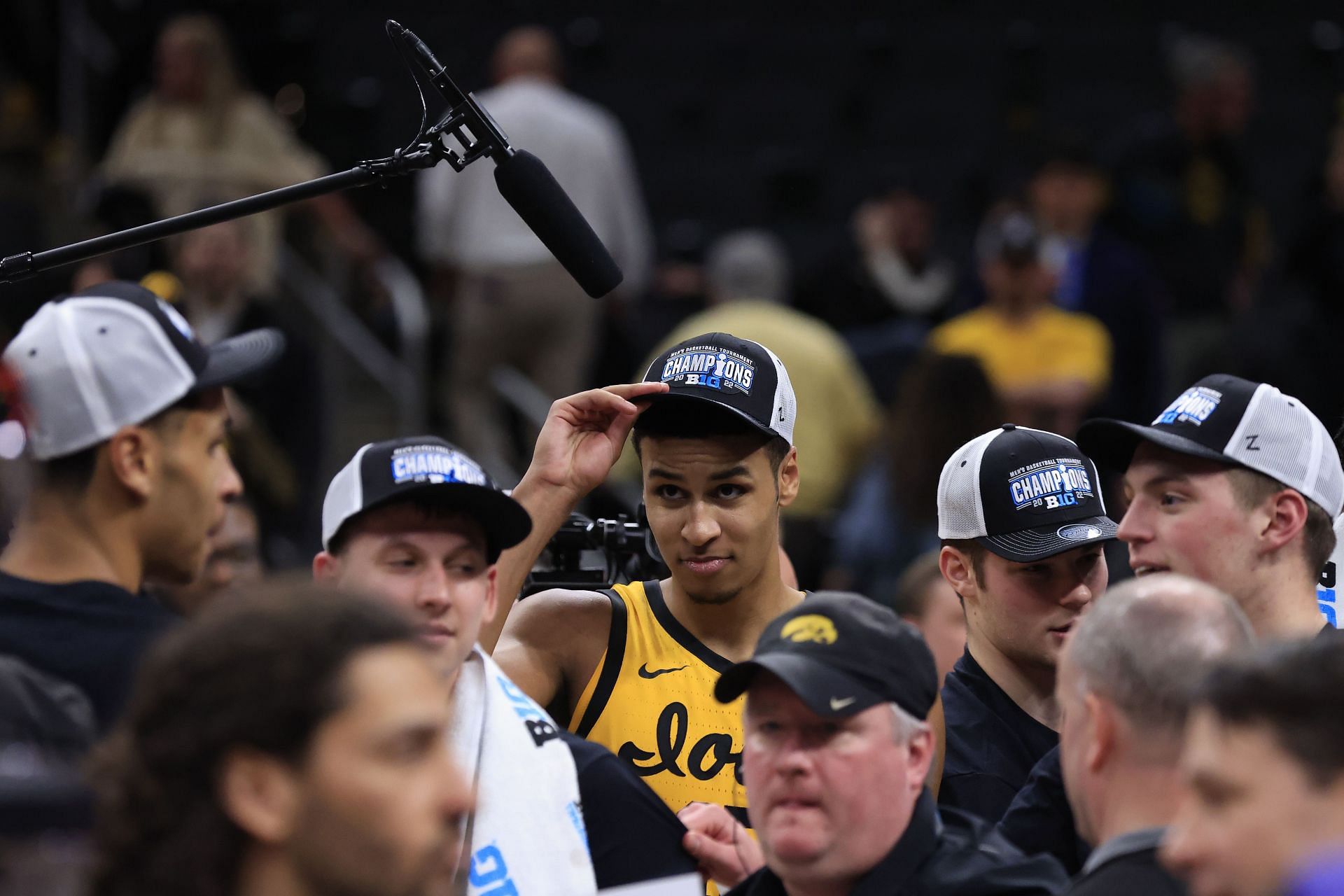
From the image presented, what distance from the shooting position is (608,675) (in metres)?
3.93

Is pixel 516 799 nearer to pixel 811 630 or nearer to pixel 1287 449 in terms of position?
pixel 811 630

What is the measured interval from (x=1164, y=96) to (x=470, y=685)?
10.4m

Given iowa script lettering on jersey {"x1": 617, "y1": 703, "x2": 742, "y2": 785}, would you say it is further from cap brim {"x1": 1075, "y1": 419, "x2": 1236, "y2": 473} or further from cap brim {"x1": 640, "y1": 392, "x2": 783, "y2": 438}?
cap brim {"x1": 1075, "y1": 419, "x2": 1236, "y2": 473}

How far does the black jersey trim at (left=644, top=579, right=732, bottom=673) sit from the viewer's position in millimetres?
3953

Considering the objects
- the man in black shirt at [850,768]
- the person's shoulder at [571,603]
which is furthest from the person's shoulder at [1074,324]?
the man in black shirt at [850,768]

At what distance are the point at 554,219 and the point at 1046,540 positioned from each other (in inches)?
53.8

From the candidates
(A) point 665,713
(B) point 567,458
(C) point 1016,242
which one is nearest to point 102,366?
(B) point 567,458

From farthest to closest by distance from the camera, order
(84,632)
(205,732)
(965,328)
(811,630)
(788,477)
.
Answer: (965,328), (788,477), (84,632), (811,630), (205,732)

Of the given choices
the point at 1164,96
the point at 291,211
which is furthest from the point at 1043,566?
the point at 1164,96

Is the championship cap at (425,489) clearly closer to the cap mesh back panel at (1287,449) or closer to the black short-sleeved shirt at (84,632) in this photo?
the black short-sleeved shirt at (84,632)

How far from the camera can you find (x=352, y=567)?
3.31 meters

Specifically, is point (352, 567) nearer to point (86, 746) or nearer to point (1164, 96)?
point (86, 746)

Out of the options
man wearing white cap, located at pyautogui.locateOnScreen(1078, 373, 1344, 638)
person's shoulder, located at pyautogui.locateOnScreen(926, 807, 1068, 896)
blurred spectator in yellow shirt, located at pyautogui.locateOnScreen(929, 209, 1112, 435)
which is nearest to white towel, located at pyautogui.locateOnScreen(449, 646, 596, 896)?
person's shoulder, located at pyautogui.locateOnScreen(926, 807, 1068, 896)

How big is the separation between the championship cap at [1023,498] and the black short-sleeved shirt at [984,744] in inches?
11.9
